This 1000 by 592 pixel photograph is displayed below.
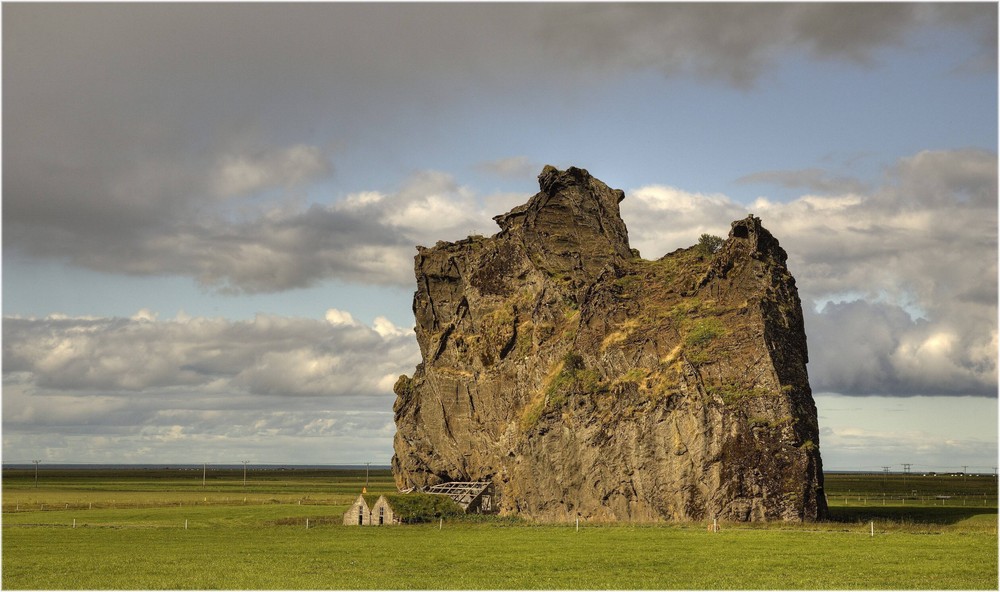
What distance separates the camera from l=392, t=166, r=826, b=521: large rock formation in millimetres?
89438

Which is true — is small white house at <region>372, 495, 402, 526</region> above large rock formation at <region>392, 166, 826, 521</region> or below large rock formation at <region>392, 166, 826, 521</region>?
below

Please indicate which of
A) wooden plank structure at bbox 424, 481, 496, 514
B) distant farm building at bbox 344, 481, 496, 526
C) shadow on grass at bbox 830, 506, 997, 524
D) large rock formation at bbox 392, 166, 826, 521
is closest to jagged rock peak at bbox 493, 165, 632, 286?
large rock formation at bbox 392, 166, 826, 521

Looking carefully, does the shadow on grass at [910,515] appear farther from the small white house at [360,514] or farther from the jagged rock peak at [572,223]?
the small white house at [360,514]

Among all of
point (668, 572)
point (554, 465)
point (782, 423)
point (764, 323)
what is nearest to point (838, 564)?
point (668, 572)

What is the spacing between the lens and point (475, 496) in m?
109

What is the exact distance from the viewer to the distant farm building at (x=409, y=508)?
9625 cm

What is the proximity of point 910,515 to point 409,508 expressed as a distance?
175ft

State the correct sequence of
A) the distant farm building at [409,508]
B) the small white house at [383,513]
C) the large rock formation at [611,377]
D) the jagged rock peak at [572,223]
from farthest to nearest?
the jagged rock peak at [572,223] → the distant farm building at [409,508] → the small white house at [383,513] → the large rock formation at [611,377]

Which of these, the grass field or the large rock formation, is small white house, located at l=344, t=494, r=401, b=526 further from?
the large rock formation

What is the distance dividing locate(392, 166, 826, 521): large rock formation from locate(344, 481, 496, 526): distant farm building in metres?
4.04

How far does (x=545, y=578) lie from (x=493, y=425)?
67.4m

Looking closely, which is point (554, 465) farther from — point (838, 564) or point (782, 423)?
point (838, 564)

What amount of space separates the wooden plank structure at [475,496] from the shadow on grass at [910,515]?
36.7 meters

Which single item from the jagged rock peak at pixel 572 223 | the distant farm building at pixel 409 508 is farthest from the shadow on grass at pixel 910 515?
the jagged rock peak at pixel 572 223
